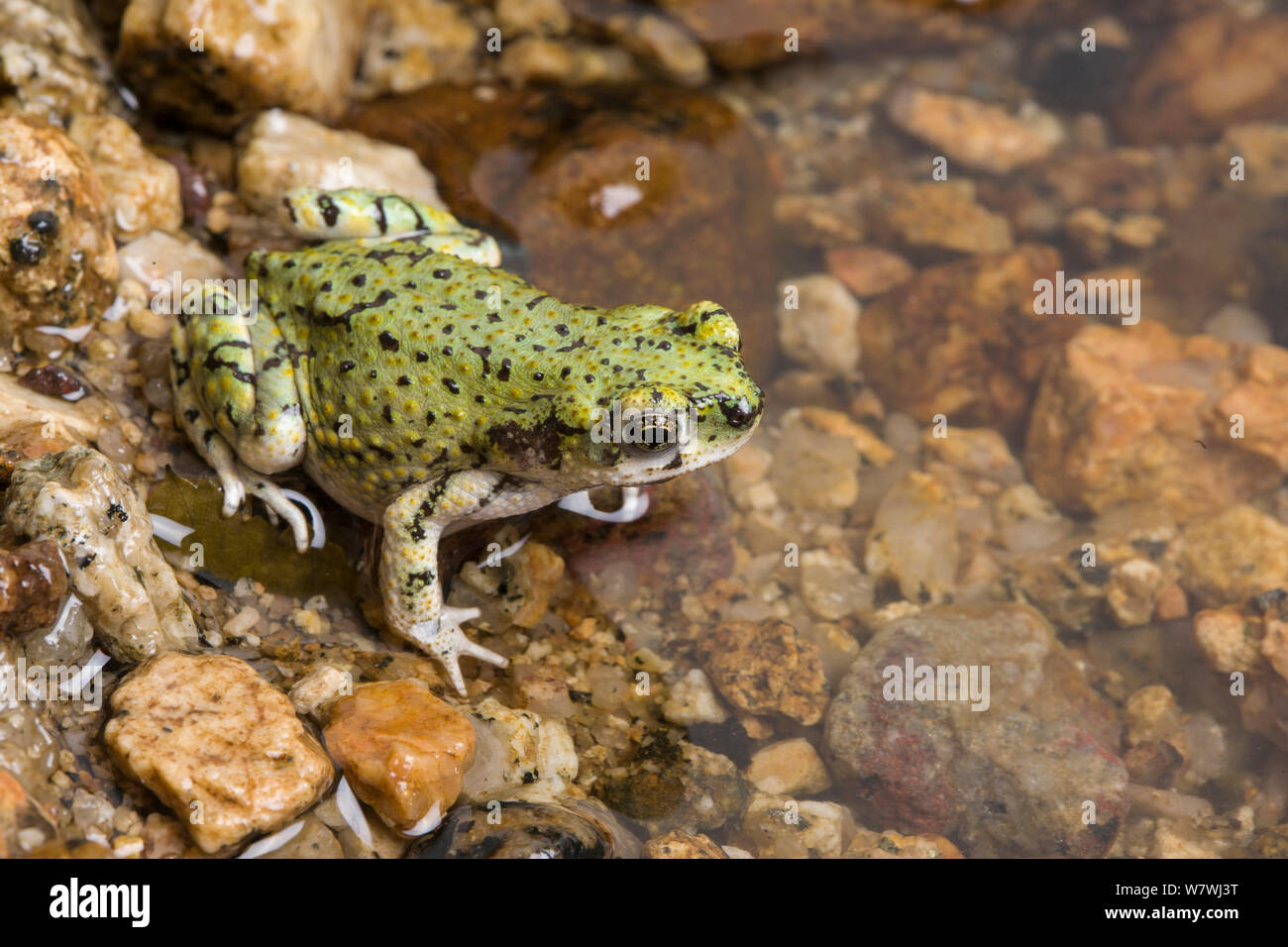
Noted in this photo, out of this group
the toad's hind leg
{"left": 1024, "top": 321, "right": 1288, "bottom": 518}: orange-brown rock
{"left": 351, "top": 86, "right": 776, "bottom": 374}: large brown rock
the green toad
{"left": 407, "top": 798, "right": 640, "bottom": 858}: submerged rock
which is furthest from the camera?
{"left": 1024, "top": 321, "right": 1288, "bottom": 518}: orange-brown rock

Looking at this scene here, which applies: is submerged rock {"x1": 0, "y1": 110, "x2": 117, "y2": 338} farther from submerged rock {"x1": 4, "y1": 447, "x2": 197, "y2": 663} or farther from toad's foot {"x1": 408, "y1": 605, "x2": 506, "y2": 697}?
toad's foot {"x1": 408, "y1": 605, "x2": 506, "y2": 697}

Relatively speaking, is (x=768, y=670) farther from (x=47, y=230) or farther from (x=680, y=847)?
(x=47, y=230)

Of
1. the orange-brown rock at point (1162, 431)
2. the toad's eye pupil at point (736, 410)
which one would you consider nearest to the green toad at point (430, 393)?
the toad's eye pupil at point (736, 410)

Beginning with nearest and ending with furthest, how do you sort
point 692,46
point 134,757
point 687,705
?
point 134,757, point 687,705, point 692,46

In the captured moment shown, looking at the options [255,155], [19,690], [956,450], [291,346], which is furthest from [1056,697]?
[255,155]

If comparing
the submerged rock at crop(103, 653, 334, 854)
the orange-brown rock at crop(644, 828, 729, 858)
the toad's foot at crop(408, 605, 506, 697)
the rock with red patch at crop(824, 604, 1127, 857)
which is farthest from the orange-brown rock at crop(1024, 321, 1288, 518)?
the submerged rock at crop(103, 653, 334, 854)

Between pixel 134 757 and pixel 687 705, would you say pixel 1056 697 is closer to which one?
pixel 687 705
